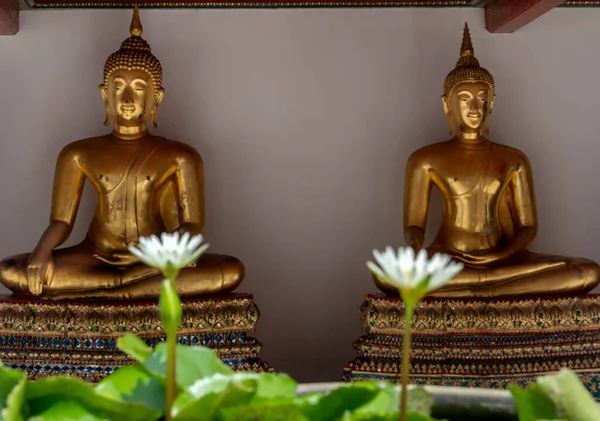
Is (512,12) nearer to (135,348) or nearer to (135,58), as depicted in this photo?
(135,58)

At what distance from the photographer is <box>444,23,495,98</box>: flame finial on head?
3162mm

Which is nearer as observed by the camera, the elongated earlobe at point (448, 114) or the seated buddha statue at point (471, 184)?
the seated buddha statue at point (471, 184)

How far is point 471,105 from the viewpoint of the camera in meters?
3.18

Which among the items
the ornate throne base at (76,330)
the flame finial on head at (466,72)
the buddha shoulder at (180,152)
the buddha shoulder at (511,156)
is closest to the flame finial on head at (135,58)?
the buddha shoulder at (180,152)

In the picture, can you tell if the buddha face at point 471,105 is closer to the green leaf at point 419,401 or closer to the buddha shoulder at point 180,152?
the buddha shoulder at point 180,152

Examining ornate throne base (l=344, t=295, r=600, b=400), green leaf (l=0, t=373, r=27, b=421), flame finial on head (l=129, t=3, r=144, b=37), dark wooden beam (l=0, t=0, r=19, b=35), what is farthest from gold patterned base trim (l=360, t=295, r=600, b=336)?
green leaf (l=0, t=373, r=27, b=421)

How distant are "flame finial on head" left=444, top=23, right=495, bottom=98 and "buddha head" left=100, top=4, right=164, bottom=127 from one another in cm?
112

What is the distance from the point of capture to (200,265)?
2832 mm

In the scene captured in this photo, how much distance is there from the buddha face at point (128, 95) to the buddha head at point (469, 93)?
1.16 meters

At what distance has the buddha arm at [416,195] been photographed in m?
3.16

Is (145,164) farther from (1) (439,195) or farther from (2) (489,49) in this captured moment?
(2) (489,49)

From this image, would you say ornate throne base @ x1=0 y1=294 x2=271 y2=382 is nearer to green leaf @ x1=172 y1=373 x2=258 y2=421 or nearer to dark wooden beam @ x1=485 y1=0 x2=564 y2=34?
dark wooden beam @ x1=485 y1=0 x2=564 y2=34

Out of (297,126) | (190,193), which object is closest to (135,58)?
(190,193)

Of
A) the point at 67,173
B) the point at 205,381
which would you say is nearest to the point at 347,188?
the point at 67,173
